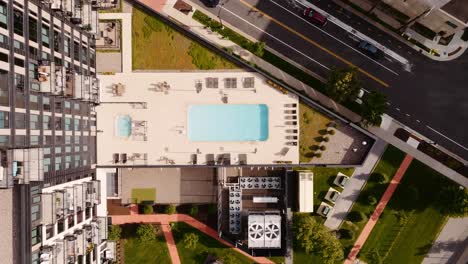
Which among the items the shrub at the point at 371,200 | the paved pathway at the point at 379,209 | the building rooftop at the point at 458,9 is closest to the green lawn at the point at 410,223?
the paved pathway at the point at 379,209

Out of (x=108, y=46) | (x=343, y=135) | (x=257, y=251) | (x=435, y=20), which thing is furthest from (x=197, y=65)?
(x=435, y=20)

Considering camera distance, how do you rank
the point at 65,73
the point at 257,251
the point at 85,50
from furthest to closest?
the point at 257,251
the point at 85,50
the point at 65,73

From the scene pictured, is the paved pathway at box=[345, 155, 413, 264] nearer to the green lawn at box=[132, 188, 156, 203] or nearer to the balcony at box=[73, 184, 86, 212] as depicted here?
the green lawn at box=[132, 188, 156, 203]

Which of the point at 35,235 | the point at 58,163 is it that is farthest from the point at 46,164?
the point at 35,235

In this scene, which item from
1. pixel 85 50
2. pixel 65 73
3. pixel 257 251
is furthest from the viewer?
pixel 257 251

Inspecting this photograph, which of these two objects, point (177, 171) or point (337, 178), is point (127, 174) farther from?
point (337, 178)

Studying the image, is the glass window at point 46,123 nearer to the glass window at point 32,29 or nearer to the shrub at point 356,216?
the glass window at point 32,29
